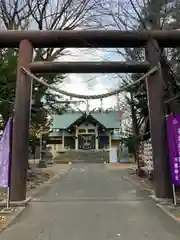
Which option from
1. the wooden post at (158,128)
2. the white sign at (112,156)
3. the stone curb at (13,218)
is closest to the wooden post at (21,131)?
the stone curb at (13,218)

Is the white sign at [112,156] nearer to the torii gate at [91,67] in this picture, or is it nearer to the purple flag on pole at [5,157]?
the torii gate at [91,67]

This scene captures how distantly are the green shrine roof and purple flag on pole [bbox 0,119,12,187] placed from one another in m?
49.0

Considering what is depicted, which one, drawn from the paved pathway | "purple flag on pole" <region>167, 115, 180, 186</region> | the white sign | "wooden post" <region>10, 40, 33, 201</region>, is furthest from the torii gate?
the white sign

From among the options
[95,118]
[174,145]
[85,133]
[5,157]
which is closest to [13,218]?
[5,157]

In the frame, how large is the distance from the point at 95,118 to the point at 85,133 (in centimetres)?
328

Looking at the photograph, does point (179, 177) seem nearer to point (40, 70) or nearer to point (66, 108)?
point (40, 70)

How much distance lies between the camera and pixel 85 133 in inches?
2356

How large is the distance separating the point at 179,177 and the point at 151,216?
184 cm

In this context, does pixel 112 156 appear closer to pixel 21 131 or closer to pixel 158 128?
pixel 158 128

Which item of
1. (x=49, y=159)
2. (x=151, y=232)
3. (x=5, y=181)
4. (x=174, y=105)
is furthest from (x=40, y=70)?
(x=49, y=159)

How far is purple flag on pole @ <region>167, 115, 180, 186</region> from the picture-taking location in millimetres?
9938

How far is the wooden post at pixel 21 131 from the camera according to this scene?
10.2 m

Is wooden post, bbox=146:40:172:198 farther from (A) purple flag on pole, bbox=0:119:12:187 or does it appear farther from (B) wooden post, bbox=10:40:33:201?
(A) purple flag on pole, bbox=0:119:12:187

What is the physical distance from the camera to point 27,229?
7.35 meters
